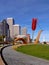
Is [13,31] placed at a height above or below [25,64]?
below

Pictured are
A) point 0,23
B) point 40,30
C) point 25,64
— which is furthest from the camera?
point 0,23

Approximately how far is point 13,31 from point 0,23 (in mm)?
41374

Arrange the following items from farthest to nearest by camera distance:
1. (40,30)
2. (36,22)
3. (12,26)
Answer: (12,26) < (40,30) < (36,22)

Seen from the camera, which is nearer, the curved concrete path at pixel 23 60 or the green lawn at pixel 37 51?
Result: the curved concrete path at pixel 23 60

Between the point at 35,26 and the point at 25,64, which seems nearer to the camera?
the point at 25,64

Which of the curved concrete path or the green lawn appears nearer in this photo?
the curved concrete path

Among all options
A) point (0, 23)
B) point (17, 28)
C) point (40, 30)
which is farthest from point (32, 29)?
point (17, 28)

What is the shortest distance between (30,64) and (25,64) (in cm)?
33

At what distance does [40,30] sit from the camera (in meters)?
88.1

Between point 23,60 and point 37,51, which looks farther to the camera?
point 37,51

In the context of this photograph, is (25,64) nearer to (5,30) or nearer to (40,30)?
(40,30)

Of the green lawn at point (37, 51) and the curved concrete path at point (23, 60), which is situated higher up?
the curved concrete path at point (23, 60)

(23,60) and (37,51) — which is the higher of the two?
(23,60)

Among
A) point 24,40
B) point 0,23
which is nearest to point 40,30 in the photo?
point 24,40
